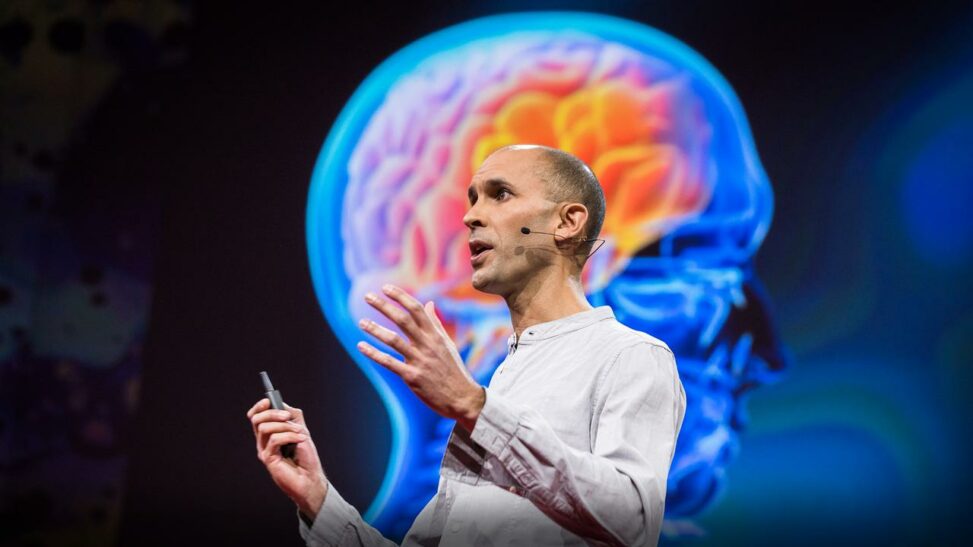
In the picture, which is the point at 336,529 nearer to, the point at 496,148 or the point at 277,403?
the point at 277,403

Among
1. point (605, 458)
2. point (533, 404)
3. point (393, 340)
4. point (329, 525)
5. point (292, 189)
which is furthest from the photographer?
point (292, 189)

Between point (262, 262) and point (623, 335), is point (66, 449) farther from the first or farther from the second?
point (623, 335)

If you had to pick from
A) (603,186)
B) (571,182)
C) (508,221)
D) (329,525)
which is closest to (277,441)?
(329,525)

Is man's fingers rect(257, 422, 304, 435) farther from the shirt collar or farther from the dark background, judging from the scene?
the dark background

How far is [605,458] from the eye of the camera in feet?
3.79

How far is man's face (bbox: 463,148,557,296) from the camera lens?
59.7 inches

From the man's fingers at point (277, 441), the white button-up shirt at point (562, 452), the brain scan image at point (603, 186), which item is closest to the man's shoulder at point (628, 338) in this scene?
the white button-up shirt at point (562, 452)

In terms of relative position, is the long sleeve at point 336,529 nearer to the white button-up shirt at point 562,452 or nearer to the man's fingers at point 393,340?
the white button-up shirt at point 562,452

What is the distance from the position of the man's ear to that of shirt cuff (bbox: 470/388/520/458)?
53 cm

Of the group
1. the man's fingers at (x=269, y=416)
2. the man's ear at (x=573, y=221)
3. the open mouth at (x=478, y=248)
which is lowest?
the man's fingers at (x=269, y=416)

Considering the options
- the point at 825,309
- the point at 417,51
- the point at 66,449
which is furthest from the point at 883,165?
the point at 66,449

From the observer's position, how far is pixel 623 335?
1.37m

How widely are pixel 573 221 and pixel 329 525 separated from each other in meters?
0.64

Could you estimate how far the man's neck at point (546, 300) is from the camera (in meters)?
1.52
